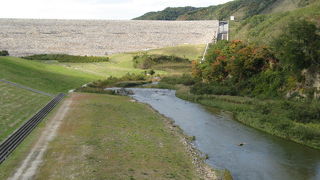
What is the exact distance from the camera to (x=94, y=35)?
11506 cm

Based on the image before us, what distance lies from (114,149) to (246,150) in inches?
373

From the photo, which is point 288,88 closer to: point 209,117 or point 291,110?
point 291,110

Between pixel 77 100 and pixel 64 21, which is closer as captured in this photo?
pixel 77 100

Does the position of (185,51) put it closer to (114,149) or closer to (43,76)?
(43,76)

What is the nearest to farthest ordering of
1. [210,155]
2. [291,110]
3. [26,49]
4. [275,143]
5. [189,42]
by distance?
[210,155] → [275,143] → [291,110] → [26,49] → [189,42]

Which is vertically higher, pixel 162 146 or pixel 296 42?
pixel 296 42

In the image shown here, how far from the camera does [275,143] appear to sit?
29.4 meters

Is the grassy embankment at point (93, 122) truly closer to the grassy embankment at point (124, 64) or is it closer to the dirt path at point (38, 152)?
the dirt path at point (38, 152)

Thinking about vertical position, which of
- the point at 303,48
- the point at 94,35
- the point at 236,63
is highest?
the point at 94,35

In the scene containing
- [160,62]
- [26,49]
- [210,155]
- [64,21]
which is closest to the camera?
[210,155]

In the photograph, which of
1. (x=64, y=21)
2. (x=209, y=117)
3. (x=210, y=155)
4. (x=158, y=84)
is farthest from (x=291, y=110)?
(x=64, y=21)

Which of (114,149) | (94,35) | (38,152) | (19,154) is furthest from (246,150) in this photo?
(94,35)

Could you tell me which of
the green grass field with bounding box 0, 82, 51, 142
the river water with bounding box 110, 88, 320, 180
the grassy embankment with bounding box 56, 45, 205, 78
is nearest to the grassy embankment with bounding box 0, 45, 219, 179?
the grassy embankment with bounding box 56, 45, 205, 78

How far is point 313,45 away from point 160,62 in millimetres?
49010
